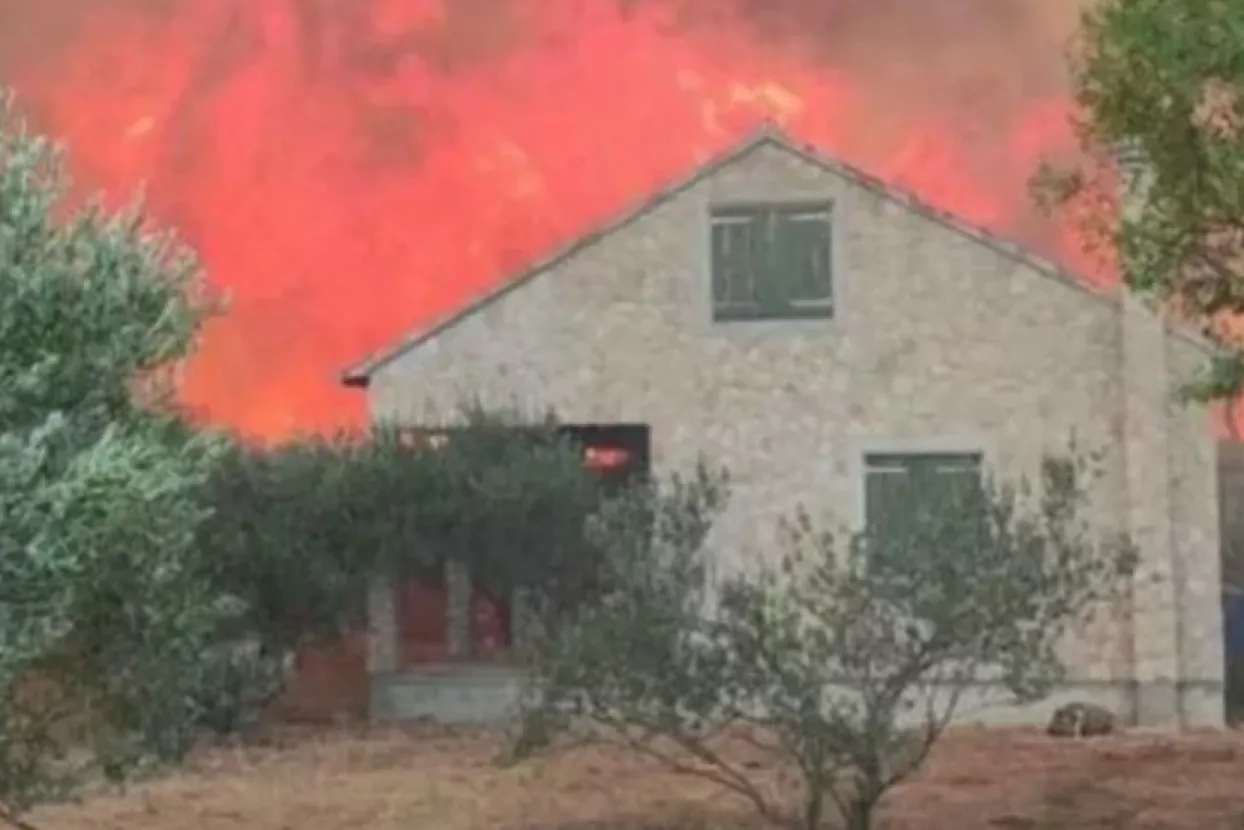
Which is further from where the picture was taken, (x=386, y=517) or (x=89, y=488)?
(x=386, y=517)

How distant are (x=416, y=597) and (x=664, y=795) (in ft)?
27.2

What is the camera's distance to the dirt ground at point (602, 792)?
15.6 meters

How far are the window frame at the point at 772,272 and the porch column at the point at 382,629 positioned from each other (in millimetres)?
4801

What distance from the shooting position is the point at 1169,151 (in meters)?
12.9

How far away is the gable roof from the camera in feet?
76.1

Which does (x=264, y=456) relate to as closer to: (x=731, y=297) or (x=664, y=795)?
(x=731, y=297)

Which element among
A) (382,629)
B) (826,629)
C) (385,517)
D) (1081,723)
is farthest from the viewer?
(382,629)

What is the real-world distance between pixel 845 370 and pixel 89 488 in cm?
1582

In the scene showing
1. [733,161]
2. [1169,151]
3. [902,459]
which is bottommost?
[902,459]

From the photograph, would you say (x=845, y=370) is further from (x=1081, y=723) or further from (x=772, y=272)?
(x=1081, y=723)

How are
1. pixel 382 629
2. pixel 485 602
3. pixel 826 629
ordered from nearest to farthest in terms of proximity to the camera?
pixel 826 629
pixel 382 629
pixel 485 602

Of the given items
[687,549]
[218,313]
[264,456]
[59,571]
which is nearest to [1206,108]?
[687,549]

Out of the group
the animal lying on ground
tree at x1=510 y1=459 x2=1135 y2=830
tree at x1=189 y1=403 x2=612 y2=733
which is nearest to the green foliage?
tree at x1=189 y1=403 x2=612 y2=733

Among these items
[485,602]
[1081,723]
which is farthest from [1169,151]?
[485,602]
